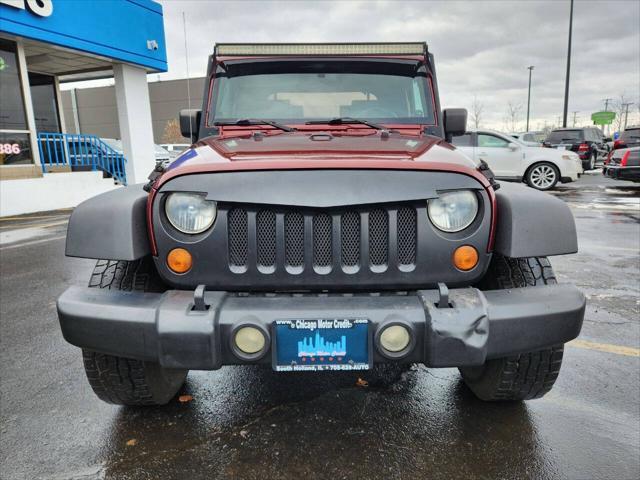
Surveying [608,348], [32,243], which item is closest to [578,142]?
[608,348]

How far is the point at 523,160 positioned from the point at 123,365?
1235 centimetres

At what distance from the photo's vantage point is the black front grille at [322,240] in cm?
183

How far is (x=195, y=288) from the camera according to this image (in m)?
1.91

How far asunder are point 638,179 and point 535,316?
1270 centimetres

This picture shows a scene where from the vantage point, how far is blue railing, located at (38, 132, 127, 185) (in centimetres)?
1205

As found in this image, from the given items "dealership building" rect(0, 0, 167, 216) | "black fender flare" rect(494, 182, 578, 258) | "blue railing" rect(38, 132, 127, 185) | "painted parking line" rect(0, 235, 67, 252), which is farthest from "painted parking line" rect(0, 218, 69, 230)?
"black fender flare" rect(494, 182, 578, 258)

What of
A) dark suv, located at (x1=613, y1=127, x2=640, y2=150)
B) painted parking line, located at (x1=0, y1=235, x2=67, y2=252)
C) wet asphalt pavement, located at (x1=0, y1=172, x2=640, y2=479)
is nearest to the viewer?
wet asphalt pavement, located at (x1=0, y1=172, x2=640, y2=479)

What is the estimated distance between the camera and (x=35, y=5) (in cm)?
1023

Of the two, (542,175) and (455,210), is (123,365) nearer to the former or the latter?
(455,210)

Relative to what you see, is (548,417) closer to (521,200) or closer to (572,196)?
(521,200)

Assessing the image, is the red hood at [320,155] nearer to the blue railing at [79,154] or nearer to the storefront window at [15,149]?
the storefront window at [15,149]

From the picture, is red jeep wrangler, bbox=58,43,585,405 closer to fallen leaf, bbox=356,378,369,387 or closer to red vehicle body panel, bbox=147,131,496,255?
red vehicle body panel, bbox=147,131,496,255

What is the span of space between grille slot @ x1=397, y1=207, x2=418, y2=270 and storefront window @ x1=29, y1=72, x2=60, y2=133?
14669mm

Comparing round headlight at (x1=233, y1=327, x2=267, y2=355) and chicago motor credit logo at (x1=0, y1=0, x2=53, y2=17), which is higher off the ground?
chicago motor credit logo at (x1=0, y1=0, x2=53, y2=17)
